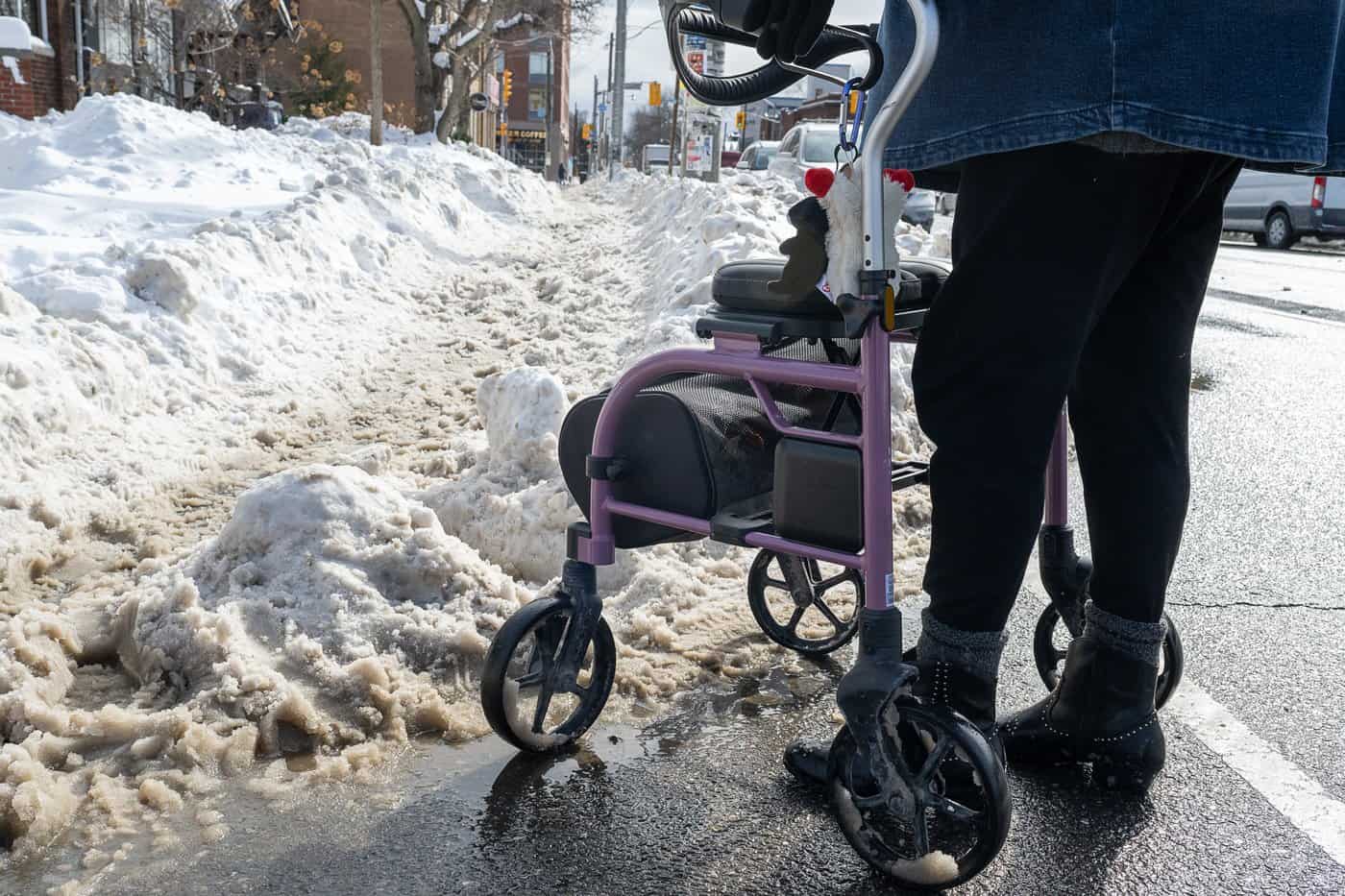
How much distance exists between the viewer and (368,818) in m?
2.04

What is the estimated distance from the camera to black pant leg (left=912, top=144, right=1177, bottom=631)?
5.73 feet

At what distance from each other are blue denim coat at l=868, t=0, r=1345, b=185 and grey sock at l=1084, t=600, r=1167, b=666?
0.80 metres

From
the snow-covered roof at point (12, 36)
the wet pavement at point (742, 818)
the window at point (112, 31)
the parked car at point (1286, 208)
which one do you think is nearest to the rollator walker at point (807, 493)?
the wet pavement at point (742, 818)

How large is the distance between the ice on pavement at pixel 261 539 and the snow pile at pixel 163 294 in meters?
0.02

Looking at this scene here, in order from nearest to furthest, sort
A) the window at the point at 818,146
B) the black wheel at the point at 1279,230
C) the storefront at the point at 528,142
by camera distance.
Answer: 1. the window at the point at 818,146
2. the black wheel at the point at 1279,230
3. the storefront at the point at 528,142

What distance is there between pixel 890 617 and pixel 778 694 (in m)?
0.80

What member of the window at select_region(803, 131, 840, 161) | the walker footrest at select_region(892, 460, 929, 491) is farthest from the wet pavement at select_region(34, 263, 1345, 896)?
the window at select_region(803, 131, 840, 161)

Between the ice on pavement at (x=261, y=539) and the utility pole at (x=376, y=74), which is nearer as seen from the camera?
the ice on pavement at (x=261, y=539)

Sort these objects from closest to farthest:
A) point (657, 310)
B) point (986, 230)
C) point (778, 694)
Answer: point (986, 230) → point (778, 694) → point (657, 310)

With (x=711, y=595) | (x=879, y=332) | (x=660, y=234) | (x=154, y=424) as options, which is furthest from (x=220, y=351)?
(x=660, y=234)

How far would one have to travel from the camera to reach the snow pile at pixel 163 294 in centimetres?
407

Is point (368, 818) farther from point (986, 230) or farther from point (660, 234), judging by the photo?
point (660, 234)

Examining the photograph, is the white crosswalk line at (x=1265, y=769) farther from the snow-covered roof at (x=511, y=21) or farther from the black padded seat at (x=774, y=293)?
the snow-covered roof at (x=511, y=21)

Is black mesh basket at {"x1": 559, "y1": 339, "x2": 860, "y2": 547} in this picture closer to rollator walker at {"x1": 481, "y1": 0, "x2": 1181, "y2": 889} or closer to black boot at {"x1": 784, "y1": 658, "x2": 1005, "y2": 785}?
rollator walker at {"x1": 481, "y1": 0, "x2": 1181, "y2": 889}
